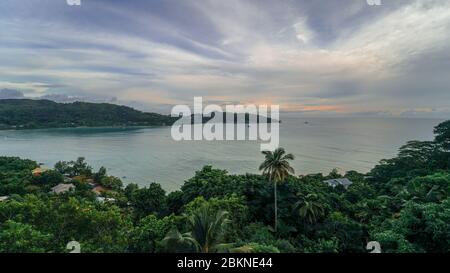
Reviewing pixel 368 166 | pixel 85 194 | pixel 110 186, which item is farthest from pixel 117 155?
pixel 368 166

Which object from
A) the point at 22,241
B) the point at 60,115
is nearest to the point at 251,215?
the point at 22,241

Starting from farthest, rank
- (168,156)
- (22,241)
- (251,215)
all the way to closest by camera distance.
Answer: (168,156) → (251,215) → (22,241)

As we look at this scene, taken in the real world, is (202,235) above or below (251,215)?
above

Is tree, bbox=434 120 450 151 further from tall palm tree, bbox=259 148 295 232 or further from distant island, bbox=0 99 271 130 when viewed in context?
distant island, bbox=0 99 271 130

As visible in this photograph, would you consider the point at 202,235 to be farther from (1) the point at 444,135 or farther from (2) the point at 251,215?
(1) the point at 444,135

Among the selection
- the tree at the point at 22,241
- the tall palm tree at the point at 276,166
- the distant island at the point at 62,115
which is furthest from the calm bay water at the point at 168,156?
the tree at the point at 22,241

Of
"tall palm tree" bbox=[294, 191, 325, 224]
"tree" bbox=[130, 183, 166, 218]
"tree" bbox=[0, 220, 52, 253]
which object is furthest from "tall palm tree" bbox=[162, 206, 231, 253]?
"tree" bbox=[130, 183, 166, 218]
